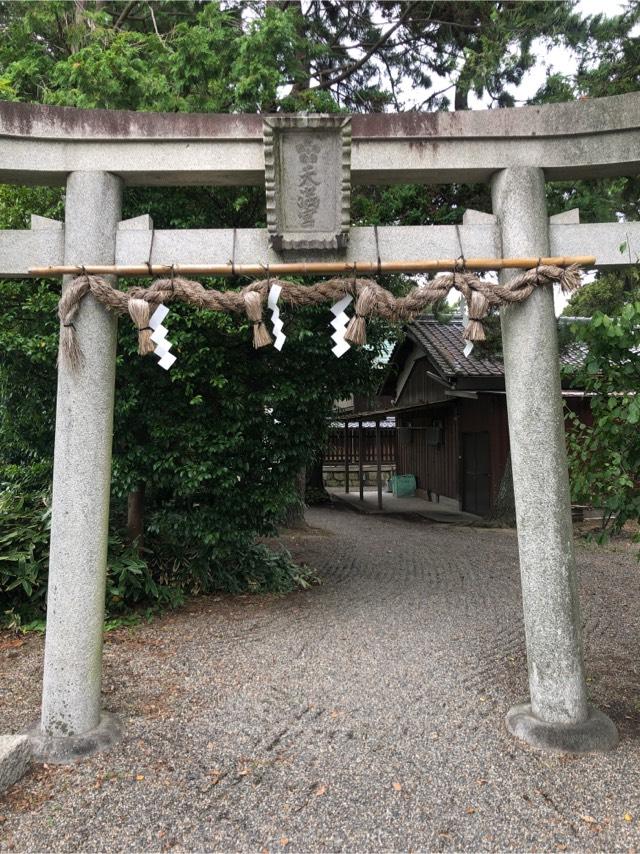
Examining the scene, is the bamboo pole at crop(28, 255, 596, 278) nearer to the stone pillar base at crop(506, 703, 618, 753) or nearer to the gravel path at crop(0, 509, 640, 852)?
the stone pillar base at crop(506, 703, 618, 753)

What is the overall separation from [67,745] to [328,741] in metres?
1.64

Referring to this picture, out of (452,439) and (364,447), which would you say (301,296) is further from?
(364,447)

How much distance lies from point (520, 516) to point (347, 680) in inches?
85.9

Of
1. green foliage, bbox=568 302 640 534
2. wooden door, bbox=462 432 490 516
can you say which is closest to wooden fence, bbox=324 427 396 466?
wooden door, bbox=462 432 490 516

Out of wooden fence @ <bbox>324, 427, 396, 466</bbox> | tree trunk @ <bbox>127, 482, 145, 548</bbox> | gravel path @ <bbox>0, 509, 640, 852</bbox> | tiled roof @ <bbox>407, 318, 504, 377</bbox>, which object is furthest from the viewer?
wooden fence @ <bbox>324, 427, 396, 466</bbox>

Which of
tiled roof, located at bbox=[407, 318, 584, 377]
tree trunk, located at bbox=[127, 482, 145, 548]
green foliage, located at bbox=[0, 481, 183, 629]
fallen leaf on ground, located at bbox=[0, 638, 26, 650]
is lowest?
fallen leaf on ground, located at bbox=[0, 638, 26, 650]

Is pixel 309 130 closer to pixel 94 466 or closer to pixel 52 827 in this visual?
pixel 94 466

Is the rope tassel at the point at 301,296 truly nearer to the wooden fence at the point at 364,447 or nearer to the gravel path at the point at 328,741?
the gravel path at the point at 328,741

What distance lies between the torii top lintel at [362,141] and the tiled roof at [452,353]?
27.4 feet

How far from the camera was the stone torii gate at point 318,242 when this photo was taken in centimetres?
371

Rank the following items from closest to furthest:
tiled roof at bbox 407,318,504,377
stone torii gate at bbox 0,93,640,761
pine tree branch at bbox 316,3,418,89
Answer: stone torii gate at bbox 0,93,640,761 < pine tree branch at bbox 316,3,418,89 < tiled roof at bbox 407,318,504,377

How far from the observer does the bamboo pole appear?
373 centimetres

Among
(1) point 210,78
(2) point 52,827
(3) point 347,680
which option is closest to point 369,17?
(1) point 210,78

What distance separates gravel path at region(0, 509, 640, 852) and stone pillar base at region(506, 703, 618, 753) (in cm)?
8
